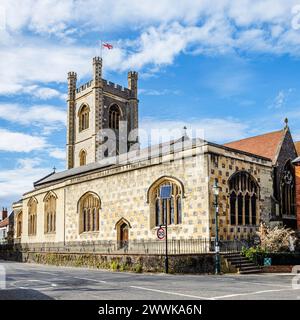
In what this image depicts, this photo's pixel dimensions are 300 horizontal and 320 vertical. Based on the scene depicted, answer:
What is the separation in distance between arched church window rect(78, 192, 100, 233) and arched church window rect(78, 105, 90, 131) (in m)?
26.0

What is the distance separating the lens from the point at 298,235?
31.0m

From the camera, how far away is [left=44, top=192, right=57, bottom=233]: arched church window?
43156 mm

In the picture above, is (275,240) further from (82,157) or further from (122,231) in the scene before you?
(82,157)

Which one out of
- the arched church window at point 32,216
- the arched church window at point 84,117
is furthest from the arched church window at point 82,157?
the arched church window at point 32,216

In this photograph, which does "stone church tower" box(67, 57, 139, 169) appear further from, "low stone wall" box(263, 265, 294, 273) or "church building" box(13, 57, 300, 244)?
"low stone wall" box(263, 265, 294, 273)

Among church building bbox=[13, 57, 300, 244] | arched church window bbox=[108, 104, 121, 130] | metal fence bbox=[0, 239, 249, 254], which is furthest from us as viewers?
arched church window bbox=[108, 104, 121, 130]

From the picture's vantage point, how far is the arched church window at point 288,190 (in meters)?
34.4

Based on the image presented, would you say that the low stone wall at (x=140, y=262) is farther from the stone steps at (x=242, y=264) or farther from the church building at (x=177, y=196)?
the church building at (x=177, y=196)

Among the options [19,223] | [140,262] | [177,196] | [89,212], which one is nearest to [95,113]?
[19,223]

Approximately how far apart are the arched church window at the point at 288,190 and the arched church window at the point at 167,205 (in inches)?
399

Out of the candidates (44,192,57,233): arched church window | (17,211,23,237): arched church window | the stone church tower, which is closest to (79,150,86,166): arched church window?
the stone church tower

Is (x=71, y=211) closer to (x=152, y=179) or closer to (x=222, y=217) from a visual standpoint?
(x=152, y=179)

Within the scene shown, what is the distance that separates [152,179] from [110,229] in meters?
6.36
